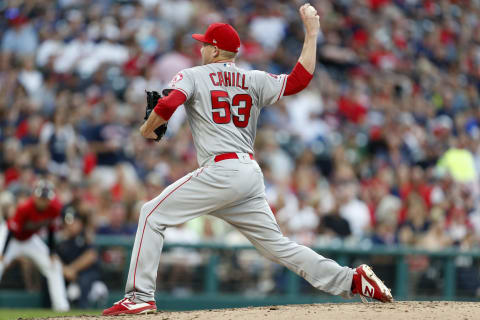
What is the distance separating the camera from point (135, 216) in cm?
1020

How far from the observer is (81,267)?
382 inches

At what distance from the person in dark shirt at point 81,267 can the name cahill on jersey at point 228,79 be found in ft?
15.2

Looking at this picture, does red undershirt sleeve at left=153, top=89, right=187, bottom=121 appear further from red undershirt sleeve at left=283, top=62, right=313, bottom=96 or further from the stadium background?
the stadium background

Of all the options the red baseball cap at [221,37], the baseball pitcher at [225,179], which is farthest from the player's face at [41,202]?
the red baseball cap at [221,37]

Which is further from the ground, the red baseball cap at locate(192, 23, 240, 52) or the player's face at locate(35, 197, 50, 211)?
the red baseball cap at locate(192, 23, 240, 52)

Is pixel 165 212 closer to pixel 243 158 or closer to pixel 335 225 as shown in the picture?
pixel 243 158

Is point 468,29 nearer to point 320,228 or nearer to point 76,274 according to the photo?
point 320,228

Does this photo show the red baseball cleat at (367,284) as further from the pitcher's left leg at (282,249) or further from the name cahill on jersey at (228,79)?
the name cahill on jersey at (228,79)

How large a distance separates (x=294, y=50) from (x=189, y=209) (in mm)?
9581

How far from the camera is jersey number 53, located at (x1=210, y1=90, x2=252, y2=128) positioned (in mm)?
5449

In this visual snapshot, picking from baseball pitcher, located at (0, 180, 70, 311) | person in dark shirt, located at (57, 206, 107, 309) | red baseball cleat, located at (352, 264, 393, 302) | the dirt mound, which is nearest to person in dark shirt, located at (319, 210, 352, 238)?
person in dark shirt, located at (57, 206, 107, 309)

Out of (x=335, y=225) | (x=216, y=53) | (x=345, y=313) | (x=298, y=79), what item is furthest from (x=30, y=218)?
(x=345, y=313)

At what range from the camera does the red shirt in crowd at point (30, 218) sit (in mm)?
9250

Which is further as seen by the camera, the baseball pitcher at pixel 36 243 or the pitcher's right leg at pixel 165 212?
the baseball pitcher at pixel 36 243
